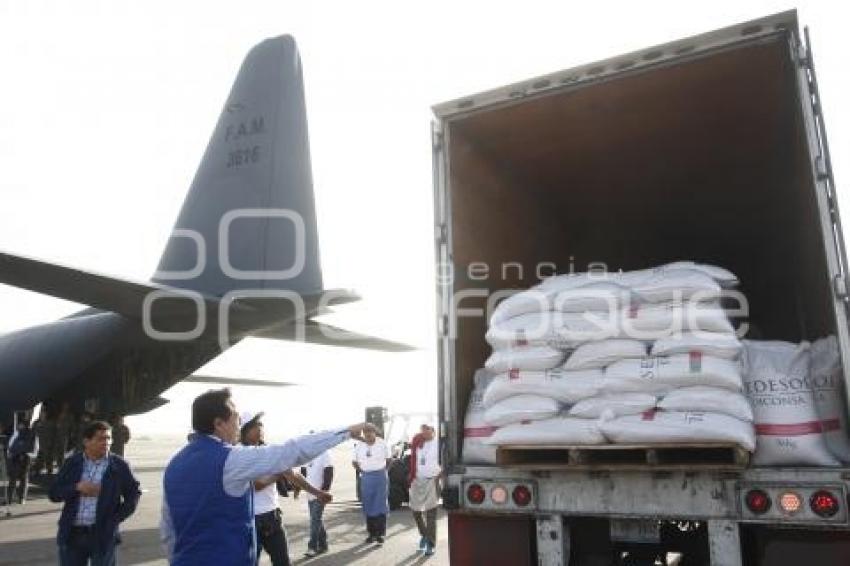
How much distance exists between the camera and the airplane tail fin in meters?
12.8

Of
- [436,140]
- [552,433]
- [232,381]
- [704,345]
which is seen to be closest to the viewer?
[704,345]

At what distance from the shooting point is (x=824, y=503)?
342 cm

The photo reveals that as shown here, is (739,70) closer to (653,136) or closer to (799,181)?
(653,136)

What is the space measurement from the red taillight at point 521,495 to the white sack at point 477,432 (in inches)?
11.4

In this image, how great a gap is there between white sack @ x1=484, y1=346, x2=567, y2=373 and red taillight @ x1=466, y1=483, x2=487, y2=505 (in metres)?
0.73

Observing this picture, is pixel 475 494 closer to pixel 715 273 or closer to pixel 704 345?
pixel 704 345

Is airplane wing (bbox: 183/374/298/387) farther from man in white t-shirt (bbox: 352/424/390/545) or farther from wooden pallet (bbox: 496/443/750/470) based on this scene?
wooden pallet (bbox: 496/443/750/470)

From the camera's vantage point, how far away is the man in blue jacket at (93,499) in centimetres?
550

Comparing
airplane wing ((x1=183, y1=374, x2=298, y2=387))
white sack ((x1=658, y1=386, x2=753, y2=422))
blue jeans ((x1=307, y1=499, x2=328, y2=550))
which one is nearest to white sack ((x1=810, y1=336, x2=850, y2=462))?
white sack ((x1=658, y1=386, x2=753, y2=422))

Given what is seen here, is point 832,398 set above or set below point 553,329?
below

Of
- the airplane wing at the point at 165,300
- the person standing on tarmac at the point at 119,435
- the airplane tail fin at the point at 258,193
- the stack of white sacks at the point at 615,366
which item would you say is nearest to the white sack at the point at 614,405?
the stack of white sacks at the point at 615,366

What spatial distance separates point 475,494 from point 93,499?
3.16 m

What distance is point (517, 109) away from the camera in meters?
5.02

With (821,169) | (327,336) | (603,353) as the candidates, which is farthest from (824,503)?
(327,336)
